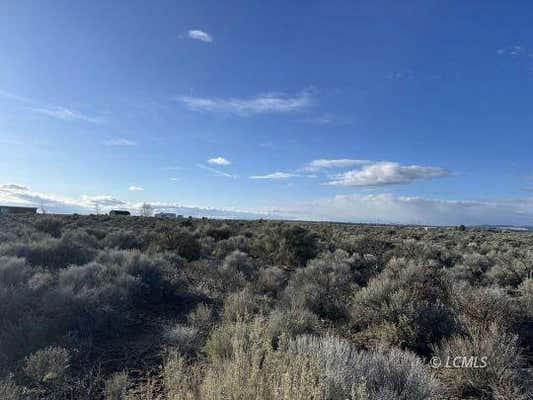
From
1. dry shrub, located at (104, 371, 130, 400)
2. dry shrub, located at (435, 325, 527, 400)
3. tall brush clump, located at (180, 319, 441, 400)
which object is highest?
tall brush clump, located at (180, 319, 441, 400)

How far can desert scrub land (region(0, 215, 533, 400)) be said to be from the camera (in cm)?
383

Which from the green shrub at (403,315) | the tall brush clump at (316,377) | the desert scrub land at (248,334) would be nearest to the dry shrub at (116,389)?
the desert scrub land at (248,334)

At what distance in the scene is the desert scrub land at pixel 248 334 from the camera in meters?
3.83

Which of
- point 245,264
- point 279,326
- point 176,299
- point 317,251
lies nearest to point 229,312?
point 279,326

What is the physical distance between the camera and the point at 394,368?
4273mm

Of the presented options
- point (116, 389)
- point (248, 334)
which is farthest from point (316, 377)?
point (116, 389)

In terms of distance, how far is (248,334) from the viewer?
17.5 ft

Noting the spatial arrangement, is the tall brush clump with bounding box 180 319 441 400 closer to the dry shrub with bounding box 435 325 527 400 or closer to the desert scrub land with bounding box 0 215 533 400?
the desert scrub land with bounding box 0 215 533 400

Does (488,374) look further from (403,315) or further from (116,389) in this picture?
(116,389)

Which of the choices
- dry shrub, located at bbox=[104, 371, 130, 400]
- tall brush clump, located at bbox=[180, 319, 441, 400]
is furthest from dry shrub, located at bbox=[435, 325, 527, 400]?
dry shrub, located at bbox=[104, 371, 130, 400]

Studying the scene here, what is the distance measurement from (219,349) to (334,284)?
245 inches

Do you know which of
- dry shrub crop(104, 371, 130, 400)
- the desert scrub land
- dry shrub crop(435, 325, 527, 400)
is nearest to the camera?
the desert scrub land

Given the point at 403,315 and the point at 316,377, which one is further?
the point at 403,315

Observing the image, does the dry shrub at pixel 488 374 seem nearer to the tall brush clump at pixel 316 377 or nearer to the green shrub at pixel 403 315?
the tall brush clump at pixel 316 377
